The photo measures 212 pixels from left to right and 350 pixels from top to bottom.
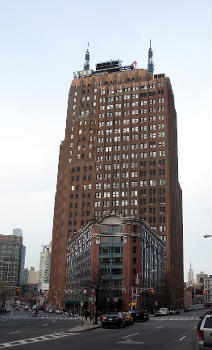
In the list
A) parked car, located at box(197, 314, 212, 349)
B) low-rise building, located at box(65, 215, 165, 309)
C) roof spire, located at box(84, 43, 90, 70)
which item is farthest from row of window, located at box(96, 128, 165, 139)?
parked car, located at box(197, 314, 212, 349)

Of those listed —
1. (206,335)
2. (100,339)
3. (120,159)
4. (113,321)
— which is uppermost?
(120,159)

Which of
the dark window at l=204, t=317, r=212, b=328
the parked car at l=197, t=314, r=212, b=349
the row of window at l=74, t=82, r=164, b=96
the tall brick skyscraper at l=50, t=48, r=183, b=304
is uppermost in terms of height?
the row of window at l=74, t=82, r=164, b=96

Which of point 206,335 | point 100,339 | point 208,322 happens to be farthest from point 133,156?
point 206,335

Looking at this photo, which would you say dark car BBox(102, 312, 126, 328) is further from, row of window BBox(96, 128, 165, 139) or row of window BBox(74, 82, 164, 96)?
row of window BBox(74, 82, 164, 96)

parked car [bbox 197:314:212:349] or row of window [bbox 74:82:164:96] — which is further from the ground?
row of window [bbox 74:82:164:96]

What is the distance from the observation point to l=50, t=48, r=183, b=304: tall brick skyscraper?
144 meters

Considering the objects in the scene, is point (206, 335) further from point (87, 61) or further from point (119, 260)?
point (87, 61)

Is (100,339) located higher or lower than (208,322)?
lower

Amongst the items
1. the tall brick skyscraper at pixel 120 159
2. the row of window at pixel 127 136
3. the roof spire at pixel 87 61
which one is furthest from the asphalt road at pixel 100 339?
the roof spire at pixel 87 61

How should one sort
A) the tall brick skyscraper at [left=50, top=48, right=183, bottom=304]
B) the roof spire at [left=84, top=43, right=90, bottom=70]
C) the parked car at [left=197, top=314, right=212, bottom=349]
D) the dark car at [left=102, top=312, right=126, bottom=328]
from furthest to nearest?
the roof spire at [left=84, top=43, right=90, bottom=70] → the tall brick skyscraper at [left=50, top=48, right=183, bottom=304] → the dark car at [left=102, top=312, right=126, bottom=328] → the parked car at [left=197, top=314, right=212, bottom=349]

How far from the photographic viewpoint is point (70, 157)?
6403 inches

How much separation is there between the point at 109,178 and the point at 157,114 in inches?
1254

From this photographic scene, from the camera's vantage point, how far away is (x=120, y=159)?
503 ft

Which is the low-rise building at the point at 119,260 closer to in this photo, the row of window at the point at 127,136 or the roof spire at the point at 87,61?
the row of window at the point at 127,136
